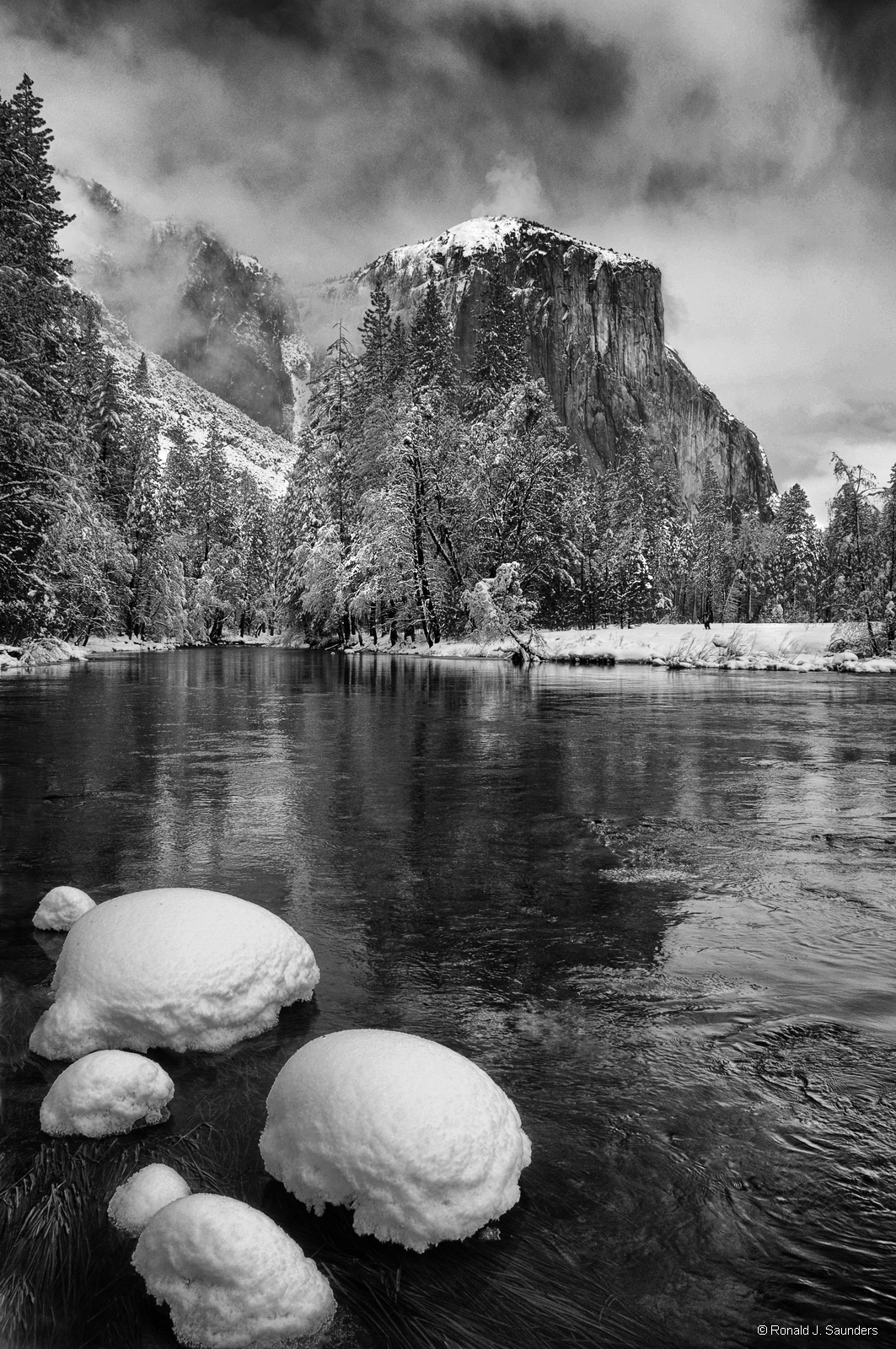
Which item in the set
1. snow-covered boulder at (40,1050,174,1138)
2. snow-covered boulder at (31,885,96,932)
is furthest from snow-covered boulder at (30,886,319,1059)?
snow-covered boulder at (31,885,96,932)

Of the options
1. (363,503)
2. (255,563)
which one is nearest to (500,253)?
(255,563)

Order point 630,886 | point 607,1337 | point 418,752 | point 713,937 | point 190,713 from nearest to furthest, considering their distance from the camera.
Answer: point 607,1337, point 713,937, point 630,886, point 418,752, point 190,713

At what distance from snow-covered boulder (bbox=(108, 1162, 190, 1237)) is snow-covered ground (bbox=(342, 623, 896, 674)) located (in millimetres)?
36767

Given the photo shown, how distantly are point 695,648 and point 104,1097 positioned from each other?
41.0m

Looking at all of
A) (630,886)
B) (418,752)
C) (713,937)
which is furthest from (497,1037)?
(418,752)

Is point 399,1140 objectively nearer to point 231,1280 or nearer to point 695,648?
point 231,1280

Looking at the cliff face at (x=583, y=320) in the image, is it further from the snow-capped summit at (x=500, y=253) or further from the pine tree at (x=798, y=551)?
the pine tree at (x=798, y=551)

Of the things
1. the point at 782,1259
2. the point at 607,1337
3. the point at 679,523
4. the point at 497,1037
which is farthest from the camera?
the point at 679,523

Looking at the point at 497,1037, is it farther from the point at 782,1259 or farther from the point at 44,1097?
the point at 44,1097

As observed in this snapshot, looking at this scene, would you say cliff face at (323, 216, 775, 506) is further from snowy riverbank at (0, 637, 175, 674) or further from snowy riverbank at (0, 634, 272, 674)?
snowy riverbank at (0, 637, 175, 674)

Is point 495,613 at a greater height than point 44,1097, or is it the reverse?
point 495,613

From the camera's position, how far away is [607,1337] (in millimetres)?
2582

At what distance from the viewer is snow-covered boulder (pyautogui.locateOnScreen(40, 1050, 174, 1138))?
139 inches

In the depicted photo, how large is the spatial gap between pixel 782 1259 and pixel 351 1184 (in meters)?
1.57
